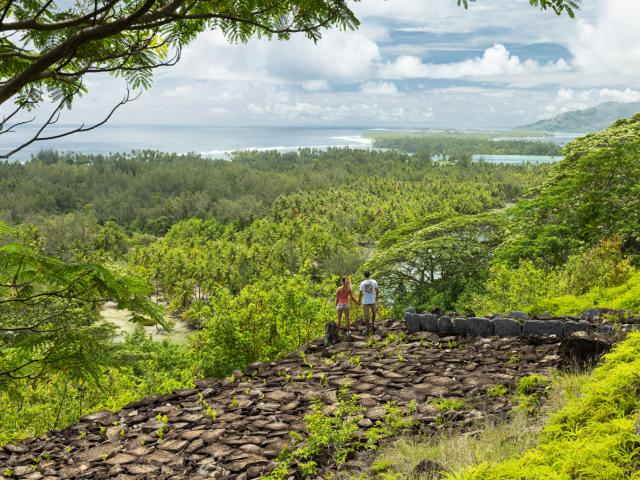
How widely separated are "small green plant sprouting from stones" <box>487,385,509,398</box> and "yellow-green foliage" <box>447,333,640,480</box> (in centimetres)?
259

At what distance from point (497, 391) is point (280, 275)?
19013 mm

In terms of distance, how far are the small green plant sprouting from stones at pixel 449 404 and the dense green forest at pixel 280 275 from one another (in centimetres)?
396

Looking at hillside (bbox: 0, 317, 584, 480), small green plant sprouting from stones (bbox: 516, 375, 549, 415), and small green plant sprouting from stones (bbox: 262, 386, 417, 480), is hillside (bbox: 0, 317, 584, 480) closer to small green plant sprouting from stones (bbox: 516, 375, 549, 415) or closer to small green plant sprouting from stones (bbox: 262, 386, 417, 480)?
small green plant sprouting from stones (bbox: 262, 386, 417, 480)

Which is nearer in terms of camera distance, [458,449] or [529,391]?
[458,449]

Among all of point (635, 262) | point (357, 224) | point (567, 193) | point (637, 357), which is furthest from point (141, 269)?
point (637, 357)

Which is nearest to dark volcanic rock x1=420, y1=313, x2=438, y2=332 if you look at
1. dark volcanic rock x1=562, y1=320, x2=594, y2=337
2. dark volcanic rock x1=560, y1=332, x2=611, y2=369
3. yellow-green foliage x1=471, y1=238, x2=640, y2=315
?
yellow-green foliage x1=471, y1=238, x2=640, y2=315

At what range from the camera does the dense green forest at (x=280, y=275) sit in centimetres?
401

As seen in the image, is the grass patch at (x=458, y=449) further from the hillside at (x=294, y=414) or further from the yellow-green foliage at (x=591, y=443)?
the hillside at (x=294, y=414)

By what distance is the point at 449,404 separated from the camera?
7.09 meters

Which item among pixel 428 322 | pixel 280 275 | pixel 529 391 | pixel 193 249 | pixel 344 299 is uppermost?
pixel 344 299

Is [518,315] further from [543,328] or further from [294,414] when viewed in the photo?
[294,414]

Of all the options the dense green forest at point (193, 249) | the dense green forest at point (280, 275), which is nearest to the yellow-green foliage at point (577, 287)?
the dense green forest at point (280, 275)

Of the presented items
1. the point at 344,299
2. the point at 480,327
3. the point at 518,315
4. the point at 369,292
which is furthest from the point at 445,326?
the point at 344,299

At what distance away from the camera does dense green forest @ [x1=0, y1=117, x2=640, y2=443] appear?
4.01 metres
